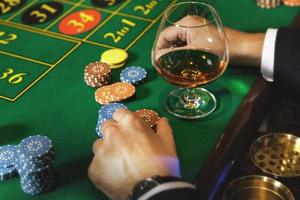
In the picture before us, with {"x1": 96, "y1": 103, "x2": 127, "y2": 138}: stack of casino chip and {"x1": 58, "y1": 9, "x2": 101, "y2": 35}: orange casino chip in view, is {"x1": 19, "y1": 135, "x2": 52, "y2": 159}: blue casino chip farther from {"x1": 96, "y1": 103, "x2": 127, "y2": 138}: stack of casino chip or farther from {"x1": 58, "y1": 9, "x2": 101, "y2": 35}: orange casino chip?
{"x1": 58, "y1": 9, "x2": 101, "y2": 35}: orange casino chip

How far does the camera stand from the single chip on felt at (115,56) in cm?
165

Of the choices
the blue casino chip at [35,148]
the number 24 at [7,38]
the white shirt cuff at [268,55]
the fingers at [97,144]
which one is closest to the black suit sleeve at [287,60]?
the white shirt cuff at [268,55]

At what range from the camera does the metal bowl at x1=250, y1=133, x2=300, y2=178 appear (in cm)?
166

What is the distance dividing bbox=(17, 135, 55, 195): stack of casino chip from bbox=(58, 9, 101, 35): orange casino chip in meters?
0.73

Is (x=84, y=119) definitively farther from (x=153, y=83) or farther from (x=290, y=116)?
(x=290, y=116)

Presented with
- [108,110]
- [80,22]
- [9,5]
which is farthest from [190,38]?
[9,5]

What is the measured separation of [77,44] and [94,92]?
0.96ft

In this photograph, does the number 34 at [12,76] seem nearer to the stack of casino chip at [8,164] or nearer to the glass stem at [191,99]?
the stack of casino chip at [8,164]

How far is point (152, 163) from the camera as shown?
3.89 feet

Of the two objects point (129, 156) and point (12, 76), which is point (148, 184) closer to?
point (129, 156)

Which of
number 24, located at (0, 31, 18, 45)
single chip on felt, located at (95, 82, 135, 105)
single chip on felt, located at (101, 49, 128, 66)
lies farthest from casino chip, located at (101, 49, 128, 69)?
number 24, located at (0, 31, 18, 45)

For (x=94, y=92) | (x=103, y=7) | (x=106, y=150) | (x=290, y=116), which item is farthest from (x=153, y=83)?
(x=290, y=116)

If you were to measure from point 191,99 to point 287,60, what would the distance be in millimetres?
355

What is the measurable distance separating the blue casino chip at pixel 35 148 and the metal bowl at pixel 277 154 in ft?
2.46
